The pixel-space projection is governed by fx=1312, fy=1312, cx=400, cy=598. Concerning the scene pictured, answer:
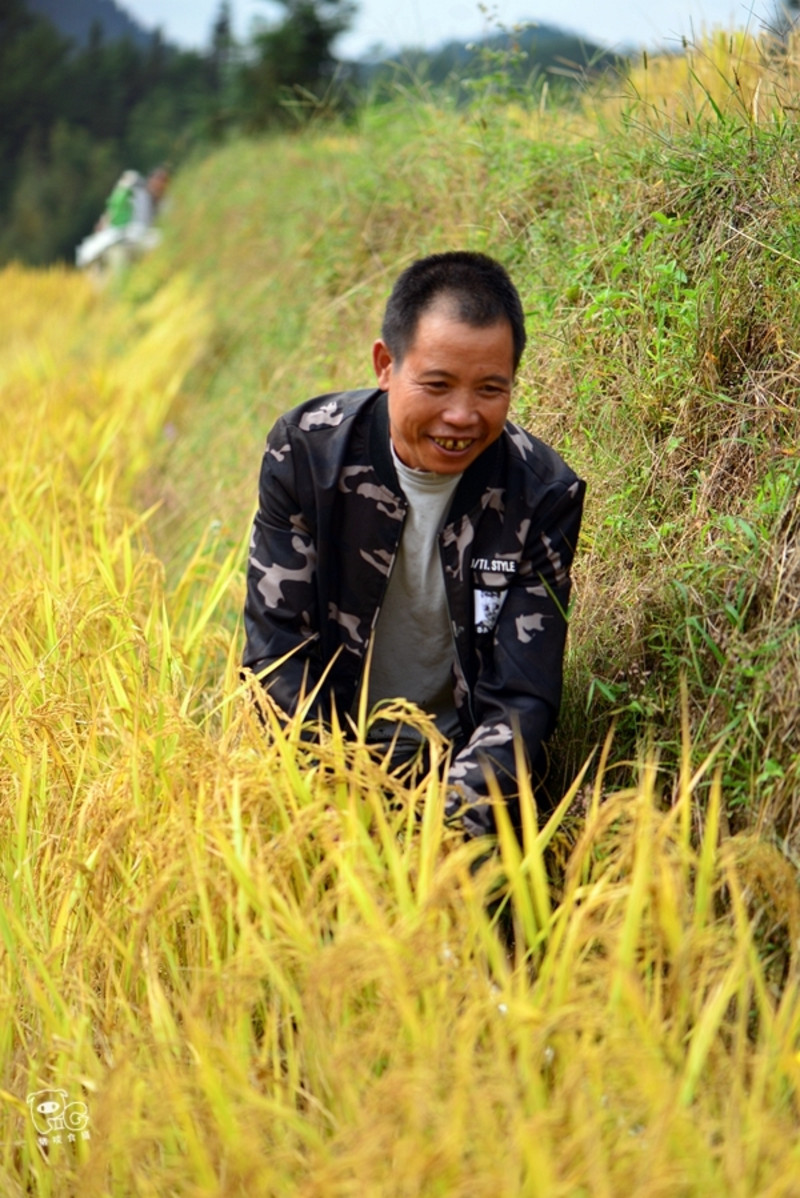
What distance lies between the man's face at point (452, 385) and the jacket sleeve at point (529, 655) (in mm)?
212

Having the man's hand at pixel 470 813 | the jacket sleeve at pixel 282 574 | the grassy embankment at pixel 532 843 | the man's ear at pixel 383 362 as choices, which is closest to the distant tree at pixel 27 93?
the grassy embankment at pixel 532 843

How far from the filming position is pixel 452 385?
2.12m

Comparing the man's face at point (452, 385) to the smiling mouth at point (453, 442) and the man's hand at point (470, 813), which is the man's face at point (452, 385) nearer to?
the smiling mouth at point (453, 442)

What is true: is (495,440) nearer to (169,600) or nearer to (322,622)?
(322,622)

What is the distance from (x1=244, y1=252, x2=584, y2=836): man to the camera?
2.13 m

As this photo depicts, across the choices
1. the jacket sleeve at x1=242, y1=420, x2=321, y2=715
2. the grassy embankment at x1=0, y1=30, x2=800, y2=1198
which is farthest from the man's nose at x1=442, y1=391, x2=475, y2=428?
the grassy embankment at x1=0, y1=30, x2=800, y2=1198

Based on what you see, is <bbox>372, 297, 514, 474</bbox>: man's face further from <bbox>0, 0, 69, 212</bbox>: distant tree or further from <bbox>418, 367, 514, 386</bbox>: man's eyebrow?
<bbox>0, 0, 69, 212</bbox>: distant tree

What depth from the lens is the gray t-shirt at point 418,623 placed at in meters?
2.36

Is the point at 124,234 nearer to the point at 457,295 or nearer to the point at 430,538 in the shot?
the point at 430,538

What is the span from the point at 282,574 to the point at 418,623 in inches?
10.8

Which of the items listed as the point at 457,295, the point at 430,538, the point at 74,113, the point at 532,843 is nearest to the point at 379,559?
the point at 430,538

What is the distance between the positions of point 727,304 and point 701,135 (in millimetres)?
632

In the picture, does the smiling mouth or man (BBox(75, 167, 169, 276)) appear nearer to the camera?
the smiling mouth

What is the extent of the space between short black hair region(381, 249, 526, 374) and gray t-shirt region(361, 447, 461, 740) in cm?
26
